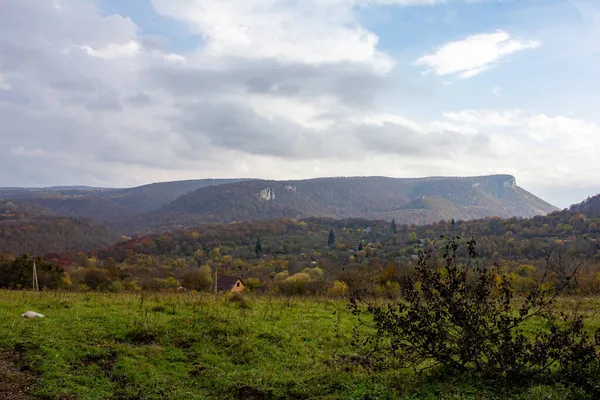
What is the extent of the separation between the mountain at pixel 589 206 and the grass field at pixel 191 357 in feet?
382

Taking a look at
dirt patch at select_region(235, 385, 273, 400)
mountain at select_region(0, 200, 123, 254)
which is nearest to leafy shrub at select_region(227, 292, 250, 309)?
dirt patch at select_region(235, 385, 273, 400)

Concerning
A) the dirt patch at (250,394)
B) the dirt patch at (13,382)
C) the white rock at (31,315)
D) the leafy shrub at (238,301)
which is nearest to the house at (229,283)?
the leafy shrub at (238,301)

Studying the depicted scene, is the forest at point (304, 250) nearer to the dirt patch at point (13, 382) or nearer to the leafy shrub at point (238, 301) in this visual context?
the leafy shrub at point (238, 301)

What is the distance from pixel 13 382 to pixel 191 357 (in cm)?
A: 330

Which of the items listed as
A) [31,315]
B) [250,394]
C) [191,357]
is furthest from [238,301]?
[250,394]

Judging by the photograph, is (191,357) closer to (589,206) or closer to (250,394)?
(250,394)

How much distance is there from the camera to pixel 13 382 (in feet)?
22.9

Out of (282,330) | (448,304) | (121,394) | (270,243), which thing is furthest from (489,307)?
(270,243)

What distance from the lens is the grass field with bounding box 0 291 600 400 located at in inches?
267

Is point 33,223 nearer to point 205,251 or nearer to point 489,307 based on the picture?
point 205,251

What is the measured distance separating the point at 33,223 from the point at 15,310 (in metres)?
130

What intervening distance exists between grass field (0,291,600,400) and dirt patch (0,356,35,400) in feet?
0.06

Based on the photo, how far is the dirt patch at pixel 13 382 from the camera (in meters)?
6.53

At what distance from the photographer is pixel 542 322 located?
12633 millimetres
